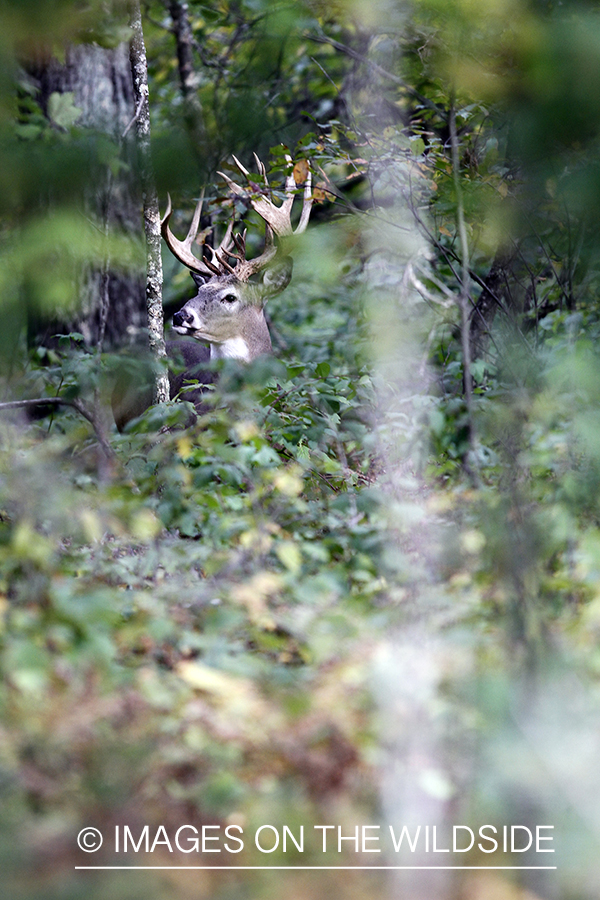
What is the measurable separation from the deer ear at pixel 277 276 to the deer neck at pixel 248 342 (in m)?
0.22

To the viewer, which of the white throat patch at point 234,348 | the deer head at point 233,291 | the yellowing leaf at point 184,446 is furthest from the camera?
the white throat patch at point 234,348

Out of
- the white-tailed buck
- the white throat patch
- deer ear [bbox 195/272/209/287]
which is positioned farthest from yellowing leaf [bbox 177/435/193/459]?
deer ear [bbox 195/272/209/287]

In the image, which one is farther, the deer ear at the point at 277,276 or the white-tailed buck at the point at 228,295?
the deer ear at the point at 277,276

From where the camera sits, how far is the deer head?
6598 millimetres

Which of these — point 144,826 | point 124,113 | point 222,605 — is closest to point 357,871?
point 144,826

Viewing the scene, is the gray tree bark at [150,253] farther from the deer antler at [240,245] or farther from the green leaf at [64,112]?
the deer antler at [240,245]

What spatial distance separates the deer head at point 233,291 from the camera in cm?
660

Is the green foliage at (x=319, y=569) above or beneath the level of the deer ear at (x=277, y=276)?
beneath

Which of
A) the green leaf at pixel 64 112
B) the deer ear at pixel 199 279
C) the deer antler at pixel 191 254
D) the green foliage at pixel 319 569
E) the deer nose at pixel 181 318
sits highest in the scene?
the green leaf at pixel 64 112

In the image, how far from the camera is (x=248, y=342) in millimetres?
6938

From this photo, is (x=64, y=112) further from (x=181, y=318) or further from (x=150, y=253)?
(x=181, y=318)

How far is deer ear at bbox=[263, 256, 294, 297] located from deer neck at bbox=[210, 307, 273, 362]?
22 cm

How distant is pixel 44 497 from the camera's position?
2820 mm

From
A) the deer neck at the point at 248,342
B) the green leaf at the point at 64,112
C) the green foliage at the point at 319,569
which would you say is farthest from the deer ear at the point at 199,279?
the green foliage at the point at 319,569
